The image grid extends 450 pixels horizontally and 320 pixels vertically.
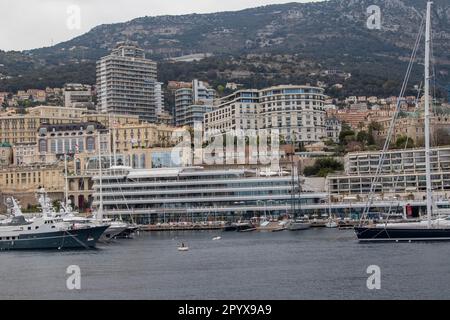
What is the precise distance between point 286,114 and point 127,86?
42.1 meters

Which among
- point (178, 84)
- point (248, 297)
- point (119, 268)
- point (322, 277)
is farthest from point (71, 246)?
point (178, 84)

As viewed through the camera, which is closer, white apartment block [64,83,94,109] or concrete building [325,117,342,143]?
concrete building [325,117,342,143]

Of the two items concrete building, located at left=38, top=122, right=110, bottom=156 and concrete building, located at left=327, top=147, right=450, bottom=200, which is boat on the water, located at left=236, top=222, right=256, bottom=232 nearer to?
concrete building, located at left=327, top=147, right=450, bottom=200

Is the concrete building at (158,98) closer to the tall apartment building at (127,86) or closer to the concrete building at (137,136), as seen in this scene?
the tall apartment building at (127,86)

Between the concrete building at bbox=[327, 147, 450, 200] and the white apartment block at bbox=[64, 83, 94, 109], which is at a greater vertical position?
the white apartment block at bbox=[64, 83, 94, 109]

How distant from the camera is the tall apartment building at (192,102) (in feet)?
558

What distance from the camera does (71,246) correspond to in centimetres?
6888

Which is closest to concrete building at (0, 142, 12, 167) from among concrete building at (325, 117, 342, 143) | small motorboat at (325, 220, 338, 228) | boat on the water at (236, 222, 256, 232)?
concrete building at (325, 117, 342, 143)

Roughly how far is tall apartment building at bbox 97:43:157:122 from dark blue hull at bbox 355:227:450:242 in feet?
365

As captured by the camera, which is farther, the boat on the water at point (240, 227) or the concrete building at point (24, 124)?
the concrete building at point (24, 124)

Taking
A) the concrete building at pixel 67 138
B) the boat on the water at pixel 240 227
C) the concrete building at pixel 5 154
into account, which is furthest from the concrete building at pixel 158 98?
the boat on the water at pixel 240 227

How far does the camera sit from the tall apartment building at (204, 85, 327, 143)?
144625 mm

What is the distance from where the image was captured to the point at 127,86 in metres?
176
